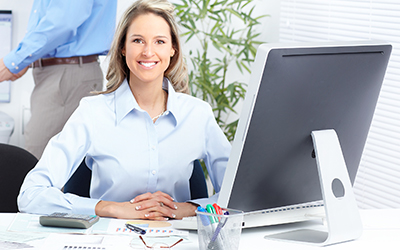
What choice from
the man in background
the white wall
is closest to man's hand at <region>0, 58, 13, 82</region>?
the man in background

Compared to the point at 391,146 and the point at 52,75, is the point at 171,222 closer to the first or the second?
the point at 391,146

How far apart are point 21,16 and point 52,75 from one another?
3.03ft

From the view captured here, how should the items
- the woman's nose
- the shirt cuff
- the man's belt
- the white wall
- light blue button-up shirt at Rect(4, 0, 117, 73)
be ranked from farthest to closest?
the white wall < the man's belt < light blue button-up shirt at Rect(4, 0, 117, 73) < the woman's nose < the shirt cuff

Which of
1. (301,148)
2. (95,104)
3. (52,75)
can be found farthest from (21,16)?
(301,148)

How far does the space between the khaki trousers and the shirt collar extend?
1.14 metres

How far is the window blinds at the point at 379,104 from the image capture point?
2.19 m

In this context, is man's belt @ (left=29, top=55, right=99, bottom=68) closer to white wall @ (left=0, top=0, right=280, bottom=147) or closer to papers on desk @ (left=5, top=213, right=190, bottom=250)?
white wall @ (left=0, top=0, right=280, bottom=147)

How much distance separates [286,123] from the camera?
1103mm

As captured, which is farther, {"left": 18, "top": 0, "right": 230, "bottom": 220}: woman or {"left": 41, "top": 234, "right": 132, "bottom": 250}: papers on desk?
{"left": 18, "top": 0, "right": 230, "bottom": 220}: woman

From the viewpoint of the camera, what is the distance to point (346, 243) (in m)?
1.16

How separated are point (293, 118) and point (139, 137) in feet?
1.98

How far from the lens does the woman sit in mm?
1440

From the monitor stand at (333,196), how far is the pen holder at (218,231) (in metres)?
0.18

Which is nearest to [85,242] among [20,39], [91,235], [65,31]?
[91,235]
